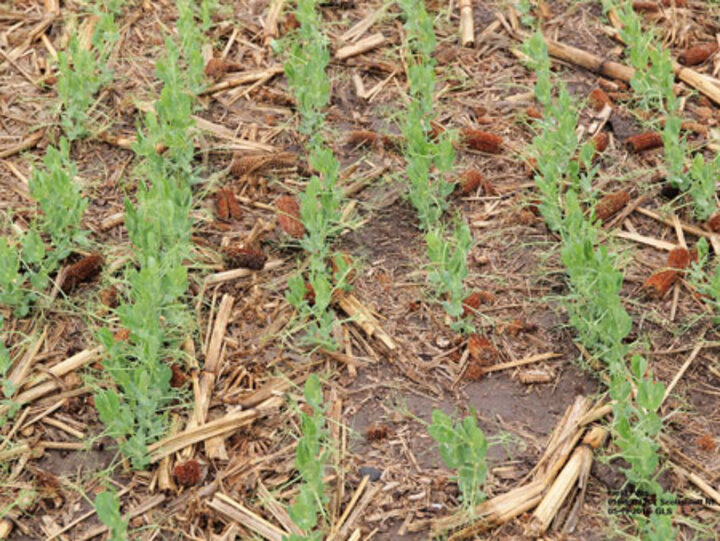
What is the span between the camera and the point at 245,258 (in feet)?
11.9

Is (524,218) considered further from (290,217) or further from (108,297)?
(108,297)

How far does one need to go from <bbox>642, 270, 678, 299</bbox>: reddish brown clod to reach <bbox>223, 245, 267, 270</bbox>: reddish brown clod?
4.44ft

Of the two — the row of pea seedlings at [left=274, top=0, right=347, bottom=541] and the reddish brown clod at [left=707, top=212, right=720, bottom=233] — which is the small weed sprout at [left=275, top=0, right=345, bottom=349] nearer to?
the row of pea seedlings at [left=274, top=0, right=347, bottom=541]

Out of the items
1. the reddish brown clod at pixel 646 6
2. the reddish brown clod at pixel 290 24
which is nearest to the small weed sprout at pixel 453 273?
the reddish brown clod at pixel 290 24

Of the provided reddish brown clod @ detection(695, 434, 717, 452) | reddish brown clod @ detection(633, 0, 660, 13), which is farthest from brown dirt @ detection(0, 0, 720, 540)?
reddish brown clod @ detection(633, 0, 660, 13)

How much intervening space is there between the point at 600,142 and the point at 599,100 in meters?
0.31

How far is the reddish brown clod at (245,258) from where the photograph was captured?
3.63 m

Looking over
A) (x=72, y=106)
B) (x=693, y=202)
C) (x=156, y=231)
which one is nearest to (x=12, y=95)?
(x=72, y=106)

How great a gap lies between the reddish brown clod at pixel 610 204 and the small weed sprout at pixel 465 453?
128 centimetres

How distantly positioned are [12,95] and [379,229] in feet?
→ 5.91

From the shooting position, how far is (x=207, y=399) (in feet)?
10.6

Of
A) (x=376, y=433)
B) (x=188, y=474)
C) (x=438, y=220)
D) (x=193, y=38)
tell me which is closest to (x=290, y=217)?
(x=438, y=220)

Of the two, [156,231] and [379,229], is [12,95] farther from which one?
[379,229]

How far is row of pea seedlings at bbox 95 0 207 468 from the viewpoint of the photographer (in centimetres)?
309
